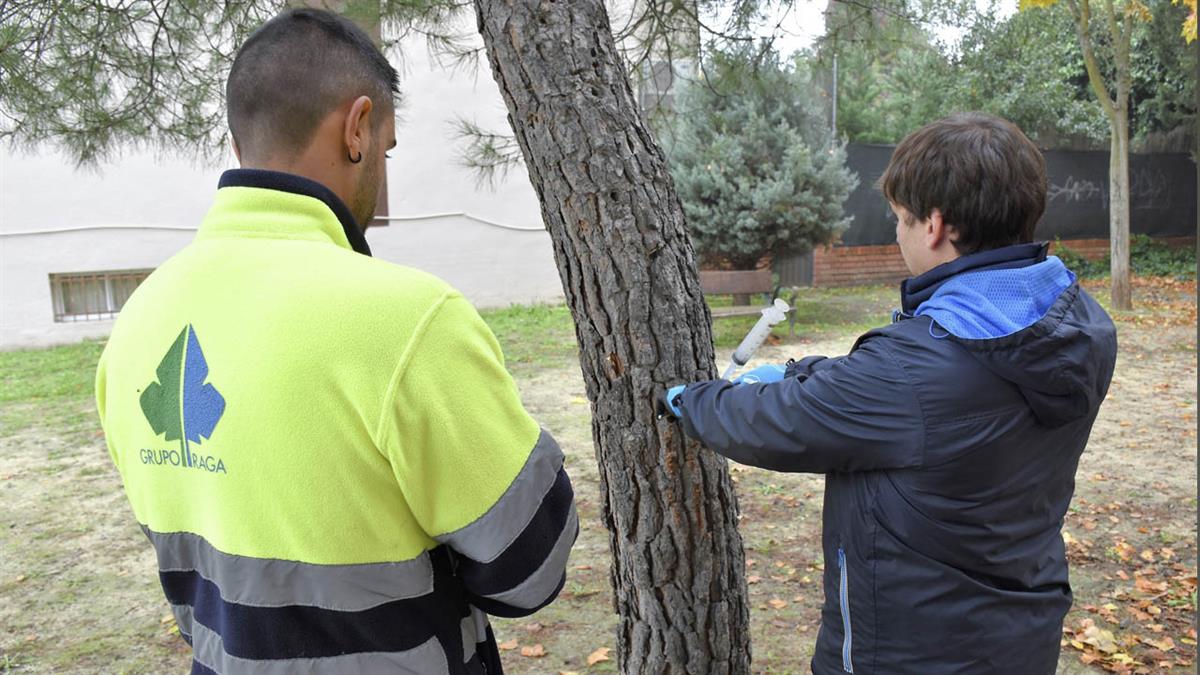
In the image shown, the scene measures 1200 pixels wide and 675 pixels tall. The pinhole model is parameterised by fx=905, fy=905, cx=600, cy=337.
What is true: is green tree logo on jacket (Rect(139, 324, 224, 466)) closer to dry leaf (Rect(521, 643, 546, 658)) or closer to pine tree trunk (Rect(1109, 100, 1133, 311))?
dry leaf (Rect(521, 643, 546, 658))

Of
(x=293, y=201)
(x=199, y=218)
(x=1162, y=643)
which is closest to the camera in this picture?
(x=293, y=201)

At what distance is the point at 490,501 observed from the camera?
110 centimetres

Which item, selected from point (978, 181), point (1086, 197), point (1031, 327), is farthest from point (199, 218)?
point (1086, 197)

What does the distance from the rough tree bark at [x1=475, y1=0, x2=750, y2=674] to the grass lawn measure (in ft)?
4.38

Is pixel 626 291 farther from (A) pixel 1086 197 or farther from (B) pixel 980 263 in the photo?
(A) pixel 1086 197

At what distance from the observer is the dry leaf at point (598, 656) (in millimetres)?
3324

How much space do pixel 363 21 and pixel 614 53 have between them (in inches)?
97.7

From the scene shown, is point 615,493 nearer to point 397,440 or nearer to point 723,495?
point 723,495

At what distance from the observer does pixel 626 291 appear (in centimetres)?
196

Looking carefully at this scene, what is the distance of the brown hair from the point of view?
4.96ft

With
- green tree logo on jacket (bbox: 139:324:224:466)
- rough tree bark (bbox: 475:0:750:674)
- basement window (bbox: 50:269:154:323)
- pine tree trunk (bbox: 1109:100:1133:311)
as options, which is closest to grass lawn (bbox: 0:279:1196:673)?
rough tree bark (bbox: 475:0:750:674)

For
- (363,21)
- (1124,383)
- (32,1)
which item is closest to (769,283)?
(1124,383)

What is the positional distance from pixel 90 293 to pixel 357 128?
34.4 ft

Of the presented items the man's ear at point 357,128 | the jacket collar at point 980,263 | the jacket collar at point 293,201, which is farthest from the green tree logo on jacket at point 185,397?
the jacket collar at point 980,263
